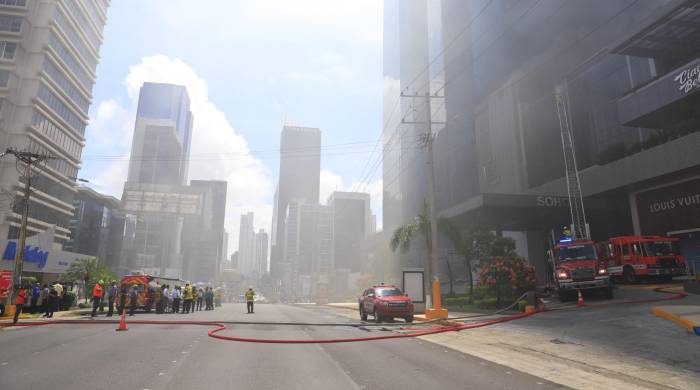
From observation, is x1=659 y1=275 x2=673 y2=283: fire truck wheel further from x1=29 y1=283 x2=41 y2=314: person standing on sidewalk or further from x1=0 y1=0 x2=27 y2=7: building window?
x1=0 y1=0 x2=27 y2=7: building window

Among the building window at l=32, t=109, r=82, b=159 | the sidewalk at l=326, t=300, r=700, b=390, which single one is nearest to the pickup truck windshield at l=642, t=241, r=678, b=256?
the sidewalk at l=326, t=300, r=700, b=390

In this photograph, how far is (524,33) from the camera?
193 ft

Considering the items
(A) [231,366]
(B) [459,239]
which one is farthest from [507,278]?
(A) [231,366]

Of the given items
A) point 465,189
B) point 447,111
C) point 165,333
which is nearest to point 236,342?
point 165,333

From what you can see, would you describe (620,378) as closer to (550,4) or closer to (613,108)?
(613,108)

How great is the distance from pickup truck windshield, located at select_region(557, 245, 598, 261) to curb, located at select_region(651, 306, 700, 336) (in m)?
7.01

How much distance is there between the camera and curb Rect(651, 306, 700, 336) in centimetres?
1056

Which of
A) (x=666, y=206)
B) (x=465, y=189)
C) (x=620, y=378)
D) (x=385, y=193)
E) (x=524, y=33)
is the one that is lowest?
(x=620, y=378)

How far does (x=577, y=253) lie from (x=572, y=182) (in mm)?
20366

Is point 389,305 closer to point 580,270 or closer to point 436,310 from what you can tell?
point 436,310

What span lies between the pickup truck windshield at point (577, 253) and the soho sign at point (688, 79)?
1701cm

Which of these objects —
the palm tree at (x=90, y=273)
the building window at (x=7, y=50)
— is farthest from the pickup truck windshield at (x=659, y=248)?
the building window at (x=7, y=50)

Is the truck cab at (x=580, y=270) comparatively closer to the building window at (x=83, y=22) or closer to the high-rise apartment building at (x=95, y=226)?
the building window at (x=83, y=22)

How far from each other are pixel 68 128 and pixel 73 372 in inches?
3252
